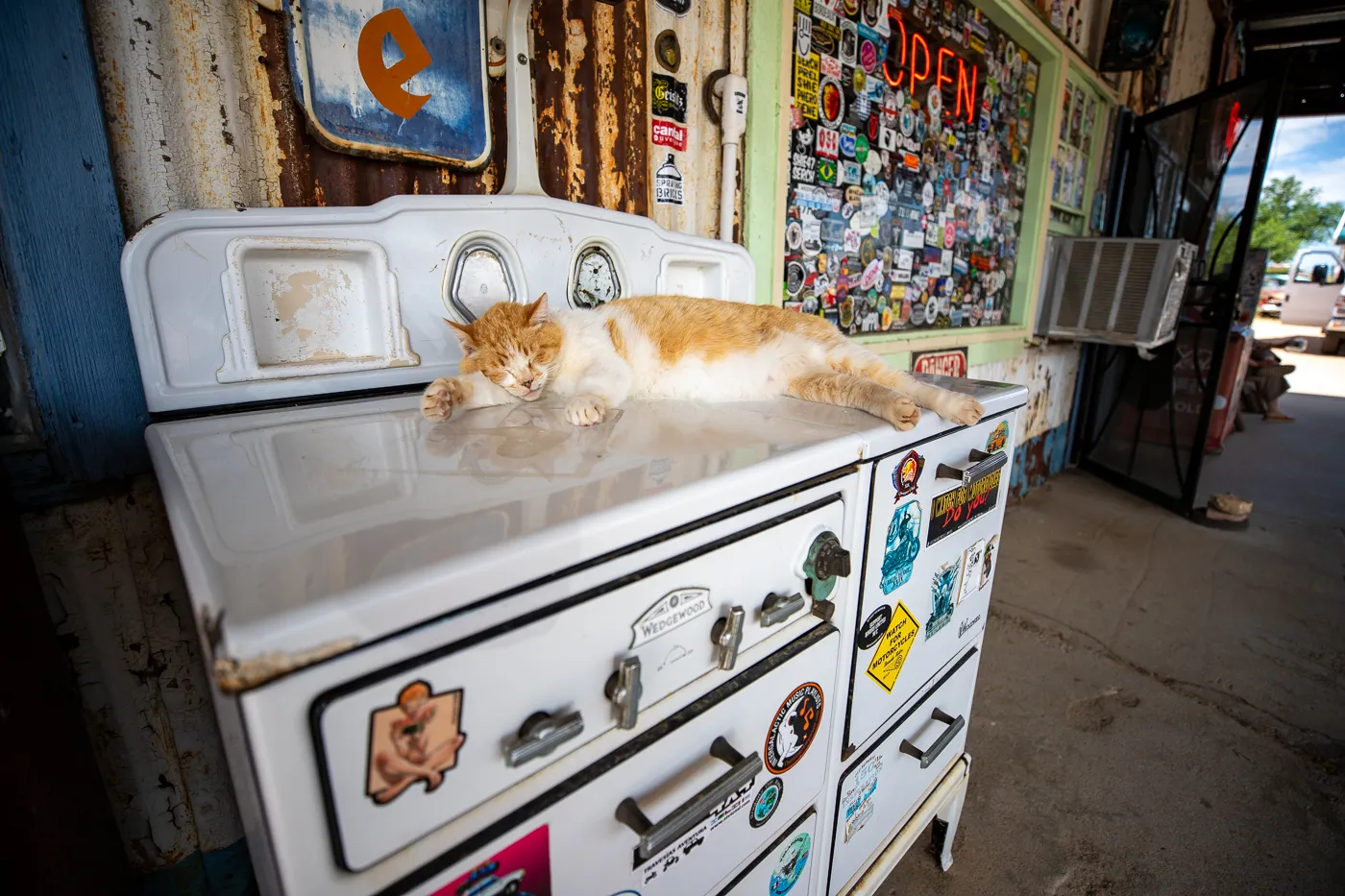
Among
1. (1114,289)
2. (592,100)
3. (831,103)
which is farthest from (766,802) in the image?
(1114,289)

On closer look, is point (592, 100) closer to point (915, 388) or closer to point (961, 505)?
point (915, 388)

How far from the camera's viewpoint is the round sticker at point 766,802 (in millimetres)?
718

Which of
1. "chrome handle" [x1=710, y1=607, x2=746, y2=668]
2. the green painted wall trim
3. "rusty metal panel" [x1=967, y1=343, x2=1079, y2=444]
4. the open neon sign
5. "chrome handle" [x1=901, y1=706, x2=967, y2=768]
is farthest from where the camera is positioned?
"rusty metal panel" [x1=967, y1=343, x2=1079, y2=444]

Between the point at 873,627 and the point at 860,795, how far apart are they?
0.34 metres

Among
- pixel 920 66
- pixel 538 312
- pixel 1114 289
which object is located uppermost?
pixel 920 66

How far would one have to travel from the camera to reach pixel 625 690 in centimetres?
50

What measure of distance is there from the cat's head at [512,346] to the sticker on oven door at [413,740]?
0.65 m

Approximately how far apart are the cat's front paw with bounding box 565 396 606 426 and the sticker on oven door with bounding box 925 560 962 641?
2.09 feet

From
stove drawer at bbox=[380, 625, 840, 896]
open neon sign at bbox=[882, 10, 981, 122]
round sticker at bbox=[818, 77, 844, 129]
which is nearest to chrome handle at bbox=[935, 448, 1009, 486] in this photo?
stove drawer at bbox=[380, 625, 840, 896]

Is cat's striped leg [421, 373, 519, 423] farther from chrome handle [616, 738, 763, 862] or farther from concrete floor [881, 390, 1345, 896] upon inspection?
concrete floor [881, 390, 1345, 896]

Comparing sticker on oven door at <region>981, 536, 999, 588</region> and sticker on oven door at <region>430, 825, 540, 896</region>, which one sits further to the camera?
A: sticker on oven door at <region>981, 536, 999, 588</region>

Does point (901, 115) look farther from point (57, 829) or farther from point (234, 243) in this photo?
point (57, 829)

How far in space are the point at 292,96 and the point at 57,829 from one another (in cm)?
107

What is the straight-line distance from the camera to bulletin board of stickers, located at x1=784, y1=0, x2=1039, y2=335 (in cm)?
183
